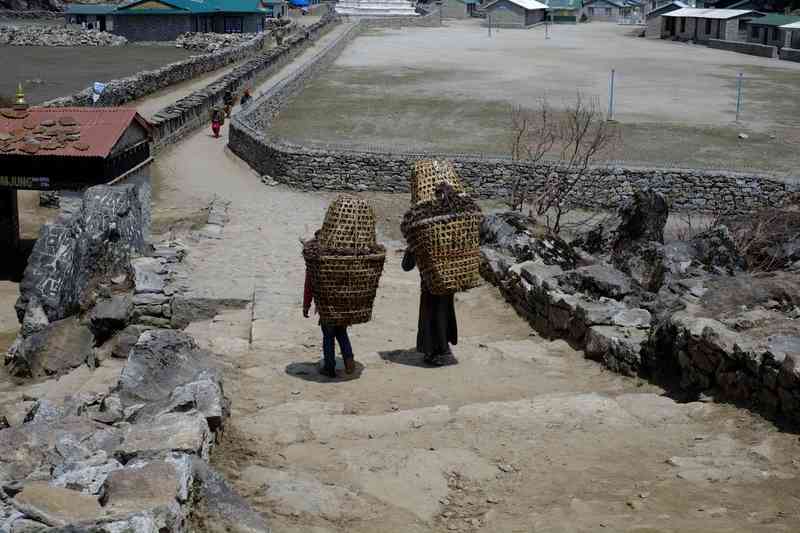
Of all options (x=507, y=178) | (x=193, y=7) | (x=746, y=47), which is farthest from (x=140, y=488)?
(x=193, y=7)

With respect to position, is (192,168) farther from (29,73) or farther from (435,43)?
(435,43)

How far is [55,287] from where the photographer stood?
14469 mm

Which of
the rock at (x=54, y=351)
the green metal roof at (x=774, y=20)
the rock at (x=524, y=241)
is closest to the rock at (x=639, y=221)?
the rock at (x=524, y=241)

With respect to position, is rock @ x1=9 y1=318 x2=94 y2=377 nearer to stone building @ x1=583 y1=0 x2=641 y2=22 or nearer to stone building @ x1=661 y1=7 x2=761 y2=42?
stone building @ x1=661 y1=7 x2=761 y2=42

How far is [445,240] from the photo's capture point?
9.91 meters

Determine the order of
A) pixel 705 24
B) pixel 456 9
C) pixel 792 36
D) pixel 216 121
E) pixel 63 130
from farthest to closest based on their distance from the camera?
pixel 456 9 → pixel 705 24 → pixel 792 36 → pixel 216 121 → pixel 63 130

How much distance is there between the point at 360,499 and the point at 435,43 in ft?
197

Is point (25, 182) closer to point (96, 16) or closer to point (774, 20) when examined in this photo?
point (774, 20)

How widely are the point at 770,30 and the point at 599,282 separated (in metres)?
56.8

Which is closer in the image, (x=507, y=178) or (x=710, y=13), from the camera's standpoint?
(x=507, y=178)

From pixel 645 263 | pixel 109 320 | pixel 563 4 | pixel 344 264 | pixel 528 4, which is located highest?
pixel 563 4

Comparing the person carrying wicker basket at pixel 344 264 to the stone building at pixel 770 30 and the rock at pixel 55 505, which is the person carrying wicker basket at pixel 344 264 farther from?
the stone building at pixel 770 30

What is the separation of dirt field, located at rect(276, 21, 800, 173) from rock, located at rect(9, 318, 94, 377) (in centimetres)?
1555

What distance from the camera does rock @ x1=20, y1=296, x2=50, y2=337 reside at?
1370 cm
